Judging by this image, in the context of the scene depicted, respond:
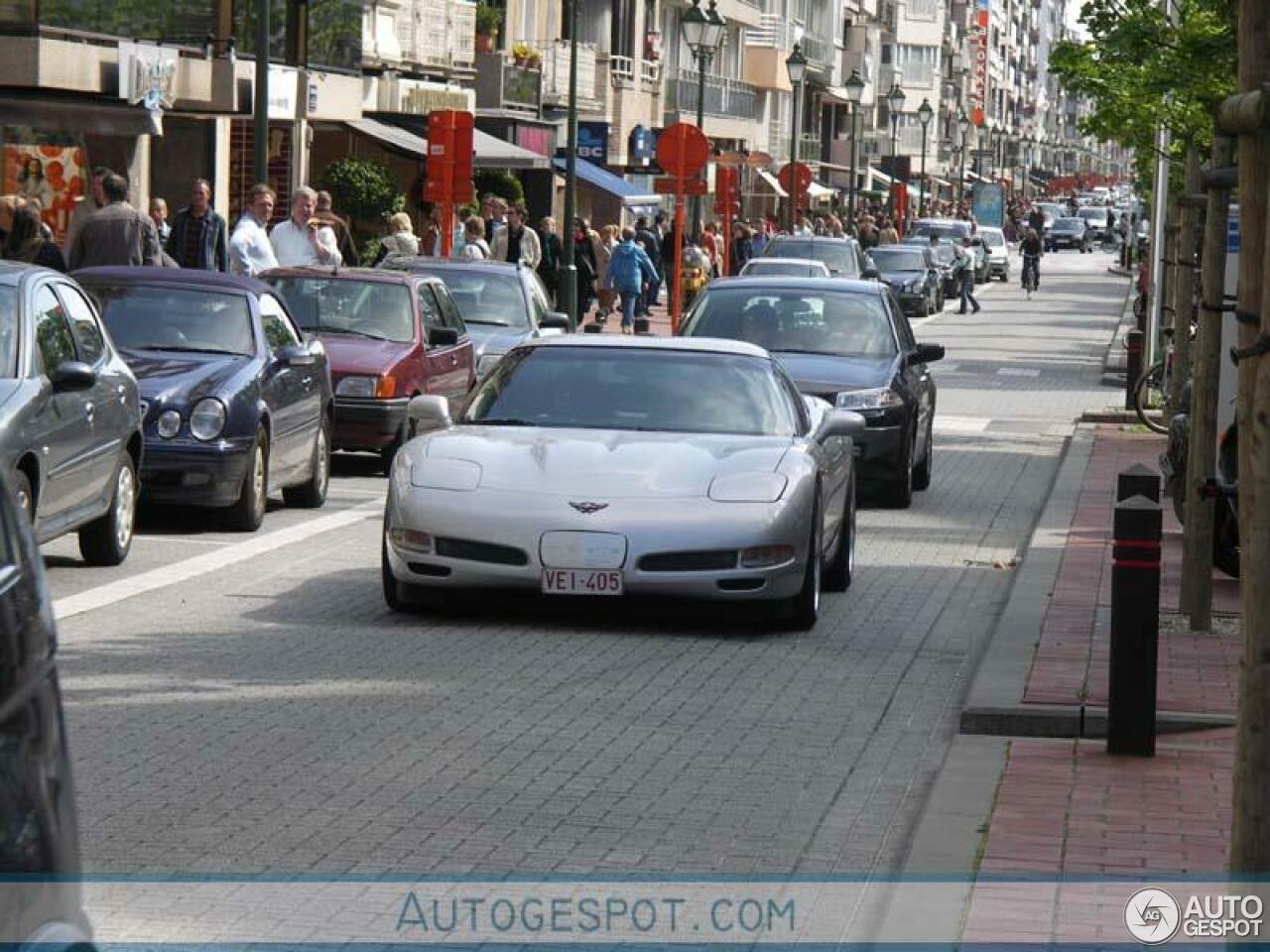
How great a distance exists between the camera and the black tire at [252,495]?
16.4 m

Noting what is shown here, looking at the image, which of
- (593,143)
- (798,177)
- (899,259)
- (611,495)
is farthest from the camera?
(798,177)

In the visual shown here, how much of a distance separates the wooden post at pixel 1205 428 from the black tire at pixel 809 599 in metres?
1.68

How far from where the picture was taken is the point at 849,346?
20.2 metres

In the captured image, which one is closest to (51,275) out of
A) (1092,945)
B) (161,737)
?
(161,737)

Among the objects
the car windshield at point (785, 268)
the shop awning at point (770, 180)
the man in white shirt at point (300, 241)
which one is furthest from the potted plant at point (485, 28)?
the man in white shirt at point (300, 241)

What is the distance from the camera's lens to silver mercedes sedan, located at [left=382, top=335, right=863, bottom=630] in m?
12.2

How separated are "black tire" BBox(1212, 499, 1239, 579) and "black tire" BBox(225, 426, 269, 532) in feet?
17.9

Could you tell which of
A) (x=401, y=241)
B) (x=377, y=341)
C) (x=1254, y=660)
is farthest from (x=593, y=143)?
(x=1254, y=660)

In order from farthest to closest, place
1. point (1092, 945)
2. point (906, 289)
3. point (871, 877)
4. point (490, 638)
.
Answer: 1. point (906, 289)
2. point (490, 638)
3. point (871, 877)
4. point (1092, 945)

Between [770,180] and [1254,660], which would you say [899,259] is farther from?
[1254,660]

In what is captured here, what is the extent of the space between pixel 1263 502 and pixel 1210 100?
299 inches

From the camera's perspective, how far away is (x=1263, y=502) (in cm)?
592

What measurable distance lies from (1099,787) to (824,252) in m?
41.6

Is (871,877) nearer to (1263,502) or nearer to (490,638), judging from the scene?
(1263,502)
